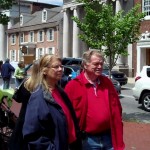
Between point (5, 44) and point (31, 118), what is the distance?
63.3 metres

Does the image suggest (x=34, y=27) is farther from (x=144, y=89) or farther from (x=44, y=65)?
(x=44, y=65)

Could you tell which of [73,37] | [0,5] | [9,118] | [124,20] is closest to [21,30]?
[73,37]

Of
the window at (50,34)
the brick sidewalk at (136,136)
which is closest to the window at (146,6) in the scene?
the window at (50,34)

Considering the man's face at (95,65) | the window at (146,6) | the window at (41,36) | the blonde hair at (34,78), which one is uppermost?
the window at (146,6)

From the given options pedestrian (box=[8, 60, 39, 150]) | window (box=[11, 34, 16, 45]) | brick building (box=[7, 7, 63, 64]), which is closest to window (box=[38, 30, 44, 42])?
brick building (box=[7, 7, 63, 64])

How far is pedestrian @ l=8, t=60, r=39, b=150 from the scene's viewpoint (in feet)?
11.0

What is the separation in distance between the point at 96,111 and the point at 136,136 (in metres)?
5.17

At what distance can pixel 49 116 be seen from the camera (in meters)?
3.26

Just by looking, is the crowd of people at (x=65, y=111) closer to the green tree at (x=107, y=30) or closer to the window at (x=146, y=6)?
the green tree at (x=107, y=30)

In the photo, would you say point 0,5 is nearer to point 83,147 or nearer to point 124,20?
point 124,20

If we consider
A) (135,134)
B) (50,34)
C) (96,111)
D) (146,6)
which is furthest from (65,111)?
(50,34)

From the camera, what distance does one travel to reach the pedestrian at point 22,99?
3365 mm

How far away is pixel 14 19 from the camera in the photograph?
67.2 meters

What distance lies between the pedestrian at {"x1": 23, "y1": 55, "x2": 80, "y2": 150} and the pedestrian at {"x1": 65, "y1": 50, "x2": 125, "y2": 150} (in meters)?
0.52
